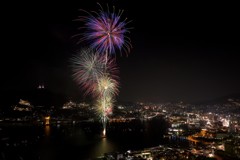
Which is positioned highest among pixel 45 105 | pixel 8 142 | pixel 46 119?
pixel 45 105

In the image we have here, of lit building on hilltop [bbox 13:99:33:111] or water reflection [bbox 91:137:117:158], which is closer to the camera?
water reflection [bbox 91:137:117:158]

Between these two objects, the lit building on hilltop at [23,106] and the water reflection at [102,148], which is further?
the lit building on hilltop at [23,106]

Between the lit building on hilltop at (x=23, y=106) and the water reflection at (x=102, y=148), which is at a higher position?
the lit building on hilltop at (x=23, y=106)

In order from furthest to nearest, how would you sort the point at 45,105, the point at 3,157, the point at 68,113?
the point at 45,105
the point at 68,113
the point at 3,157

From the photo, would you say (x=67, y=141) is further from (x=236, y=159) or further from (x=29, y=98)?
(x=29, y=98)

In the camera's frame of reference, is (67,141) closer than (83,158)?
No

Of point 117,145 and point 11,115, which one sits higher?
point 11,115

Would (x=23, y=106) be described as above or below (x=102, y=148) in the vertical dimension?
above

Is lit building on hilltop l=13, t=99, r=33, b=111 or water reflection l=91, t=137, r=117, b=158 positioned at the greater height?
lit building on hilltop l=13, t=99, r=33, b=111

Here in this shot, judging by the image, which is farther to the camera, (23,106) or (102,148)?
(23,106)

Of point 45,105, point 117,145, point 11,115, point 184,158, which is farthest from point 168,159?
point 45,105

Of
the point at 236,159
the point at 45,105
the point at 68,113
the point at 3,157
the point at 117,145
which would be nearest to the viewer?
the point at 236,159
